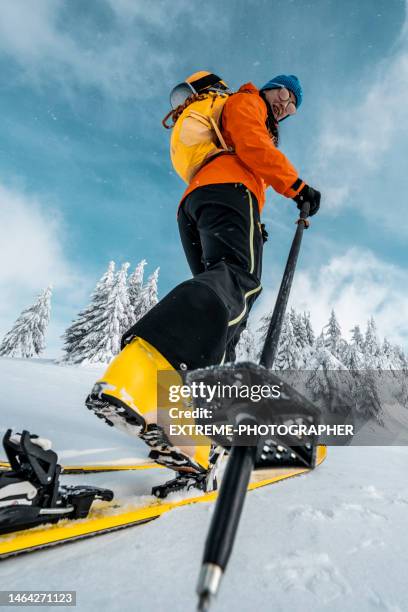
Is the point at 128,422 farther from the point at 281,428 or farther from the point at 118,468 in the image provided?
the point at 118,468

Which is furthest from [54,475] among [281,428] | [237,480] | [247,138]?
[247,138]

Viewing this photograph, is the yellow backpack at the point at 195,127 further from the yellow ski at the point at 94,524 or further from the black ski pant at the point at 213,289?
the yellow ski at the point at 94,524

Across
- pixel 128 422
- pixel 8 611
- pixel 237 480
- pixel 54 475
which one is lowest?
pixel 8 611

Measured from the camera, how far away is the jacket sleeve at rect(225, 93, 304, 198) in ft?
6.82

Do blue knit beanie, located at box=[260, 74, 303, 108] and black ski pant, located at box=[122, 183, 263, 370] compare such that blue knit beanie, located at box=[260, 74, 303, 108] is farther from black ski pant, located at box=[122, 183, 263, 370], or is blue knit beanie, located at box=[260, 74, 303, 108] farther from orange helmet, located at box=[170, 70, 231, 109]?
black ski pant, located at box=[122, 183, 263, 370]

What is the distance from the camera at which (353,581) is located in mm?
977

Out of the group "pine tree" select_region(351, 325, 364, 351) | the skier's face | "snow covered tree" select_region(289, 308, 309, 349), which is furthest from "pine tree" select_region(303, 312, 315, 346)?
the skier's face

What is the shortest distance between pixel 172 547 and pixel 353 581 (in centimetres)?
57

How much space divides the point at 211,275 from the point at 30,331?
33.2 meters

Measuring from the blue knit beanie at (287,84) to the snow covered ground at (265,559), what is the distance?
2810mm

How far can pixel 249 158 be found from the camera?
2.11 meters

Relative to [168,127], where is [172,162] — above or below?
below

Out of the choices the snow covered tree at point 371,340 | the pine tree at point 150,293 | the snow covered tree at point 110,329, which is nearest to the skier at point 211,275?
the snow covered tree at point 110,329

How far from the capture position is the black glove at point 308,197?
223 centimetres
